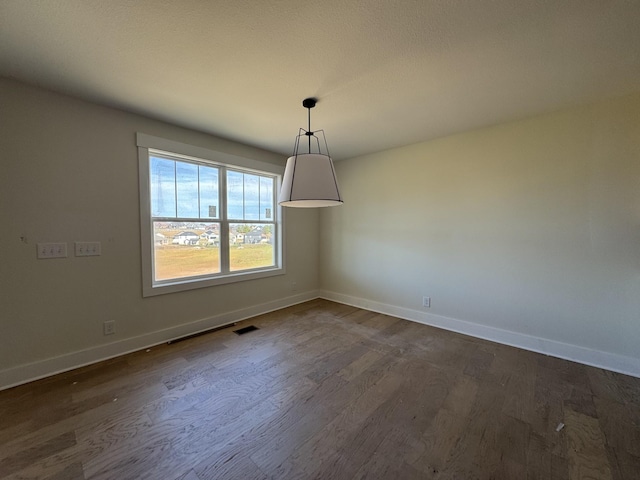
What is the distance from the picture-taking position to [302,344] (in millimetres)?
2840

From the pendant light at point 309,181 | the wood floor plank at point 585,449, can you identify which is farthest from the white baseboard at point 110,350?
the wood floor plank at point 585,449

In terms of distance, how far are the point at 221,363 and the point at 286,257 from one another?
2.02m

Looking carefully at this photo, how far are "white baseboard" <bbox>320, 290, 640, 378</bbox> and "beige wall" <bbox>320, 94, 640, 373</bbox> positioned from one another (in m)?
0.02

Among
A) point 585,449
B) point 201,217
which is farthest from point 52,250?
point 585,449

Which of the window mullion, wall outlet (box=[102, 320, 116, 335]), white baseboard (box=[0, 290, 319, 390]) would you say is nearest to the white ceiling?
the window mullion

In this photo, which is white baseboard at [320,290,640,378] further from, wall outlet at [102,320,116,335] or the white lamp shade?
wall outlet at [102,320,116,335]

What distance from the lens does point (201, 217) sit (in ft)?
10.6

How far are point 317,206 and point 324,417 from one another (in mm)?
1682

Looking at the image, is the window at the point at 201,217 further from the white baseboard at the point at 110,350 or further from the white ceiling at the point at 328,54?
the white ceiling at the point at 328,54

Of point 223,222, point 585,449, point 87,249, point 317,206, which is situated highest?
point 317,206

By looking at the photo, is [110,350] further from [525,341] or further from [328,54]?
[525,341]

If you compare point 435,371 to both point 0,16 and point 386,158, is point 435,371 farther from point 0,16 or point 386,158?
point 0,16

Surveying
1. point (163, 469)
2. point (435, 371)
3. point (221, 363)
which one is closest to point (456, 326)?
point (435, 371)

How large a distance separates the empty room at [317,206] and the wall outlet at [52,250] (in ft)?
0.05
